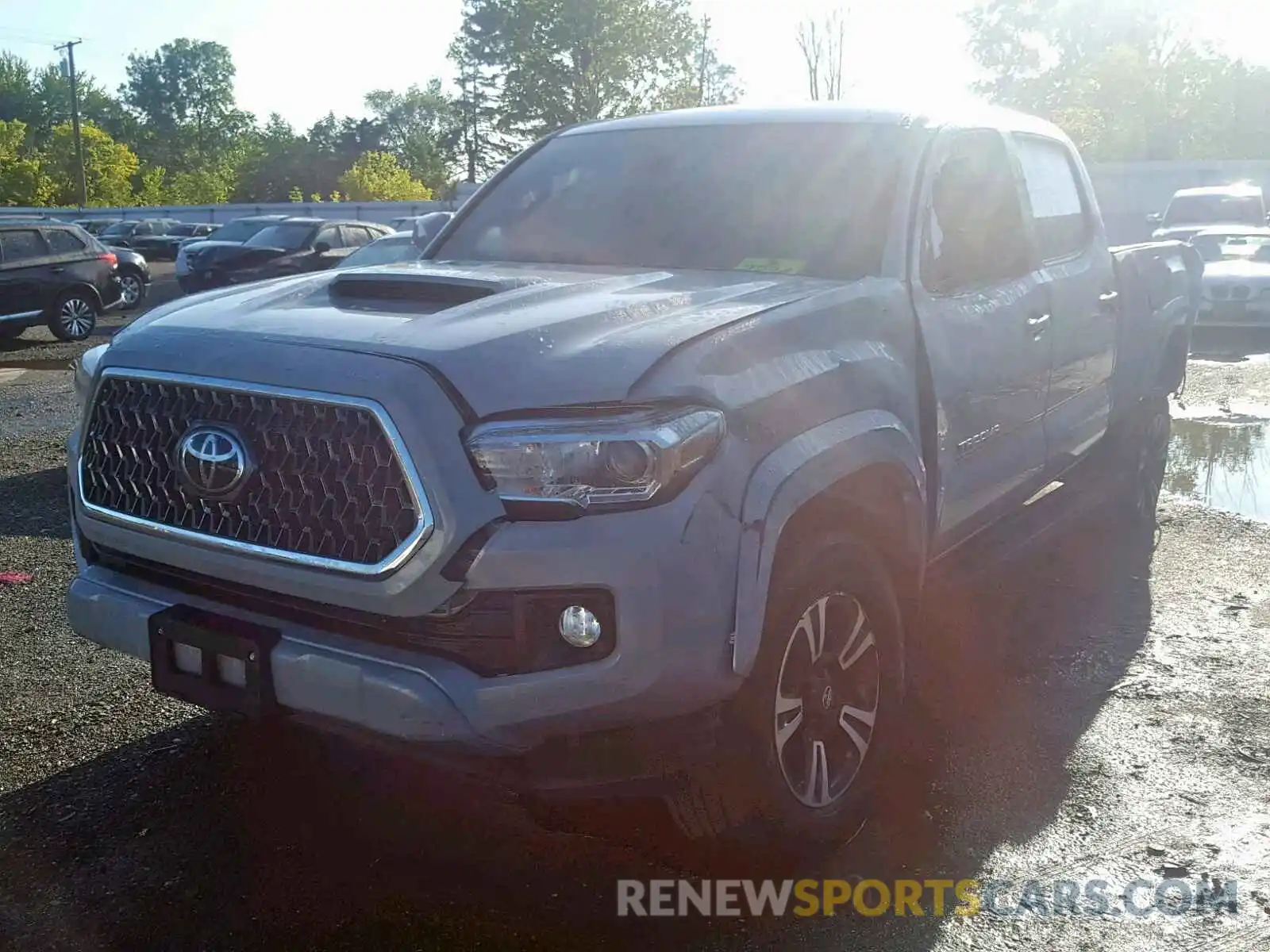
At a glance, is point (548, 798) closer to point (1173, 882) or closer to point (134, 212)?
point (1173, 882)

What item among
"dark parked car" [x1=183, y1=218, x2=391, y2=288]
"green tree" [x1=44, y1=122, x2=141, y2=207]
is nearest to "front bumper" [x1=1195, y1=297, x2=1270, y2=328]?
"dark parked car" [x1=183, y1=218, x2=391, y2=288]

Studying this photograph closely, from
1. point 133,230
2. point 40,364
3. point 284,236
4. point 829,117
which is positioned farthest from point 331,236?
point 133,230

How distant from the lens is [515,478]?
2725mm

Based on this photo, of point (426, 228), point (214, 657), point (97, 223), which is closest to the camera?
point (214, 657)

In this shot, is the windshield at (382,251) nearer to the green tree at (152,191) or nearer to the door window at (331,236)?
the door window at (331,236)

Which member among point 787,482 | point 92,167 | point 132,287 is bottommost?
point 132,287

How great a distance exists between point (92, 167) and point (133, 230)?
135 feet

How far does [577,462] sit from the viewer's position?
2.72m

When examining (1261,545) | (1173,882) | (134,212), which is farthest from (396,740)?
(134,212)

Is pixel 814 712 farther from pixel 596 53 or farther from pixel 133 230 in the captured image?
pixel 596 53

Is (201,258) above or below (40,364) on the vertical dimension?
above

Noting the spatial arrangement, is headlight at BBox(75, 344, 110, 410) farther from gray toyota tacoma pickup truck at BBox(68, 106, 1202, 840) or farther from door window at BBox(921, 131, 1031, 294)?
door window at BBox(921, 131, 1031, 294)

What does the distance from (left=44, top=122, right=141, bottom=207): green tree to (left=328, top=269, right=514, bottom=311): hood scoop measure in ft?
260

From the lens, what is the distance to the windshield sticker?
3.85m
